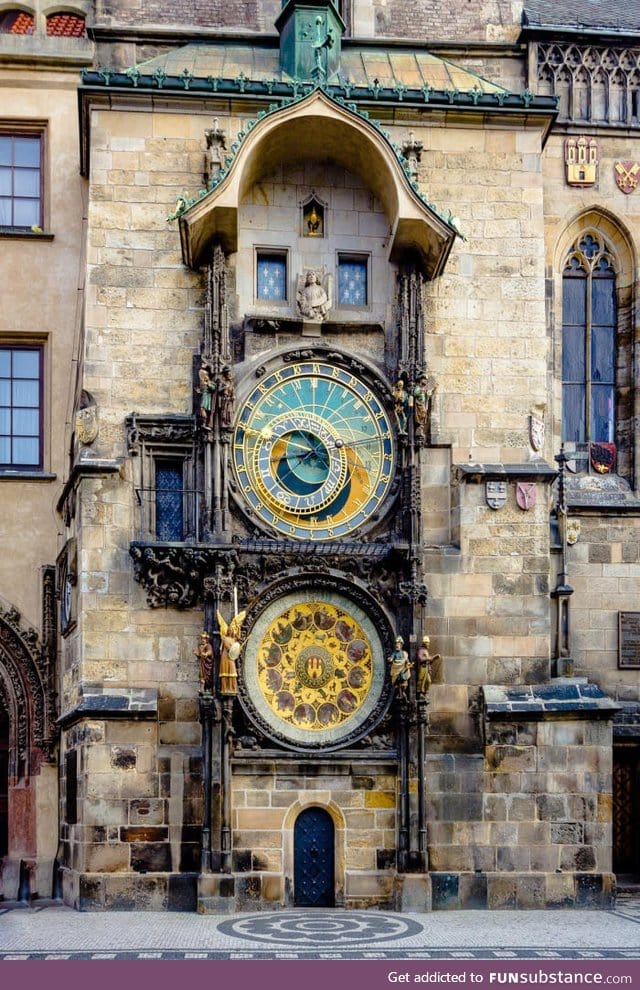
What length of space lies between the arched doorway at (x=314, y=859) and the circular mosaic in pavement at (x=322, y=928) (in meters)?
0.39

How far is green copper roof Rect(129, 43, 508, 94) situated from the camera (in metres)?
21.5

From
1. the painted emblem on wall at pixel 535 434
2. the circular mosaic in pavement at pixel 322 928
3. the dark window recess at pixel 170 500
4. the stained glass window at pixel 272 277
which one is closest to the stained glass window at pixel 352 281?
the stained glass window at pixel 272 277

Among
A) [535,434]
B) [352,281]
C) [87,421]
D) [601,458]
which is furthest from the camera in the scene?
[601,458]

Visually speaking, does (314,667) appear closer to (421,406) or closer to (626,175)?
(421,406)

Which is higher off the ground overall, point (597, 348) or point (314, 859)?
point (597, 348)

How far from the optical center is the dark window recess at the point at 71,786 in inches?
776

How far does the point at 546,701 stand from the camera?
65.3 ft

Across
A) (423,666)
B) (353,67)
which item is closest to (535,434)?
(423,666)

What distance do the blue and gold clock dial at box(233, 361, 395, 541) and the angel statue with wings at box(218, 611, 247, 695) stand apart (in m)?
1.51

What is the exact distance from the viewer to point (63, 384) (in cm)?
2250

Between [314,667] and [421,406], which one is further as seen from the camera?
[421,406]

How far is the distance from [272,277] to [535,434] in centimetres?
386

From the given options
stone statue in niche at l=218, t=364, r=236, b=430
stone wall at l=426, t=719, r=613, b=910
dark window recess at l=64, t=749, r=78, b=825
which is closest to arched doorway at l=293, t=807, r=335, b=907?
stone wall at l=426, t=719, r=613, b=910

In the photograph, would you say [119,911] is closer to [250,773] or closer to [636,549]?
[250,773]
